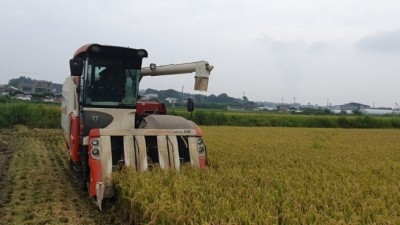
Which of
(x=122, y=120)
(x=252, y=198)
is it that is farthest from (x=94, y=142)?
(x=252, y=198)

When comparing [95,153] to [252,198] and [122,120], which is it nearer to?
[122,120]

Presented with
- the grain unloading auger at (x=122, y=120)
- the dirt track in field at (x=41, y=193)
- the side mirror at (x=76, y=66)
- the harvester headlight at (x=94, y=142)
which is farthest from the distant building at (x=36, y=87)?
the harvester headlight at (x=94, y=142)

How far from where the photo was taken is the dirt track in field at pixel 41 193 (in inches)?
230

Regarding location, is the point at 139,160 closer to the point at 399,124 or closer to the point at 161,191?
the point at 161,191

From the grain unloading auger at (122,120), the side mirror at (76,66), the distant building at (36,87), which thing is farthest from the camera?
the distant building at (36,87)

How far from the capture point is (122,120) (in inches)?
299

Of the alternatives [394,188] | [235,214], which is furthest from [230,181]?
[394,188]

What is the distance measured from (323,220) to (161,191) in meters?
2.10

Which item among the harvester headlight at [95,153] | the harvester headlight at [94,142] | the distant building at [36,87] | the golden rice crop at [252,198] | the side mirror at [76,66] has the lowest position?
the golden rice crop at [252,198]

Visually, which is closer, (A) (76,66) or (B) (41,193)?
(A) (76,66)

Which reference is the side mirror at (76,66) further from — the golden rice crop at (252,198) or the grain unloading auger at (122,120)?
the golden rice crop at (252,198)

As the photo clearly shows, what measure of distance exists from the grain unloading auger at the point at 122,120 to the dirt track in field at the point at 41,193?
0.63m

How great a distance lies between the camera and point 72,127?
8016mm

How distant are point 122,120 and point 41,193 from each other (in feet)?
6.52
